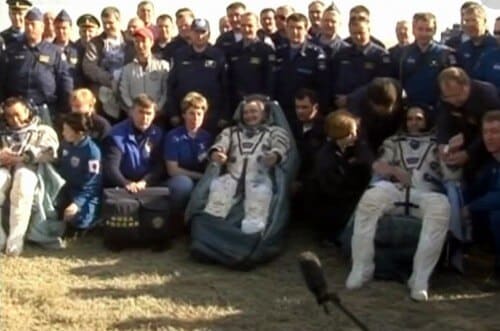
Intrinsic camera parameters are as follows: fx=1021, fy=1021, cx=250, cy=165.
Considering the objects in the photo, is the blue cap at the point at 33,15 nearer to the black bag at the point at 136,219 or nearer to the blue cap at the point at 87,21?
the blue cap at the point at 87,21

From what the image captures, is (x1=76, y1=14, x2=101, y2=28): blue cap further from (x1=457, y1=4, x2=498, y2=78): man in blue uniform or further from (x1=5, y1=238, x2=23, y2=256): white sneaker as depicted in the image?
(x1=457, y1=4, x2=498, y2=78): man in blue uniform

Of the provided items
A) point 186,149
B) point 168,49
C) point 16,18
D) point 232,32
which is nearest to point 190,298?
point 186,149

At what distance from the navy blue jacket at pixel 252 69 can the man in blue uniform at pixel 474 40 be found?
147 cm

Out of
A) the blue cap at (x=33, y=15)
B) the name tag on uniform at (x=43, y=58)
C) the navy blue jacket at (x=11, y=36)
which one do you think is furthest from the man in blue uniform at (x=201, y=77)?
the navy blue jacket at (x=11, y=36)

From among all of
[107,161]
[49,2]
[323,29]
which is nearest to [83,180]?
[107,161]

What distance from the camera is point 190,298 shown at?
20.4 ft

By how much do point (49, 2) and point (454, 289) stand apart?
6.54 m

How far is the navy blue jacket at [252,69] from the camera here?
805 centimetres

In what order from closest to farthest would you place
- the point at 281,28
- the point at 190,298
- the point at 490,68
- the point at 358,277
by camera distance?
the point at 190,298 → the point at 358,277 → the point at 490,68 → the point at 281,28

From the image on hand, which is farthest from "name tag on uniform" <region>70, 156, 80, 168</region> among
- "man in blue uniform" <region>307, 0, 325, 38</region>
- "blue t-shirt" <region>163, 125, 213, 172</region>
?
"man in blue uniform" <region>307, 0, 325, 38</region>

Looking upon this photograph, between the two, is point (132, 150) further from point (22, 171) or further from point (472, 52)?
point (472, 52)

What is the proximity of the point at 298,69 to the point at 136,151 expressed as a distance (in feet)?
4.68

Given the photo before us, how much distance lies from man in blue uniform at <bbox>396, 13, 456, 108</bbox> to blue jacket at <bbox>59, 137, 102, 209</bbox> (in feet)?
7.73

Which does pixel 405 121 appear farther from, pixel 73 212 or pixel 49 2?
pixel 49 2
